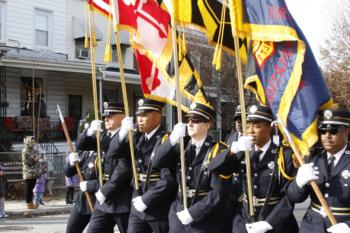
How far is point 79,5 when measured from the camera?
24.0m

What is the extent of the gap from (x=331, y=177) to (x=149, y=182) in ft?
7.22

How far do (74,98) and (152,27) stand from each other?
17438 millimetres

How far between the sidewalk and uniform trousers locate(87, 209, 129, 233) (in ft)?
19.5

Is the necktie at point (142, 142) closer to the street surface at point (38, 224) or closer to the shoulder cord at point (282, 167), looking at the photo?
the shoulder cord at point (282, 167)

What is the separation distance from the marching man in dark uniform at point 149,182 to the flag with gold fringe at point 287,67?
145 centimetres

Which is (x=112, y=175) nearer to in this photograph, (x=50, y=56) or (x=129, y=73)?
(x=50, y=56)

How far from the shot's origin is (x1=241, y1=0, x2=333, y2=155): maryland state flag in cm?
504

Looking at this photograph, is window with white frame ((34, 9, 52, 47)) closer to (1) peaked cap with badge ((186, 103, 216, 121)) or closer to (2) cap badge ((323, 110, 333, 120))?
(1) peaked cap with badge ((186, 103, 216, 121))

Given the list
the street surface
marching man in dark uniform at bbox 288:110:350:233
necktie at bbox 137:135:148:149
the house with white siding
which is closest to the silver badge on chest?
marching man in dark uniform at bbox 288:110:350:233

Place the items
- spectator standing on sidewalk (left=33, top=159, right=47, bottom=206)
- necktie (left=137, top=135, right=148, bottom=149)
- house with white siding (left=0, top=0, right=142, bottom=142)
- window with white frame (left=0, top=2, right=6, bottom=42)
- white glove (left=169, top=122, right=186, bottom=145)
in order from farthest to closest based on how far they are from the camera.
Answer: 1. window with white frame (left=0, top=2, right=6, bottom=42)
2. house with white siding (left=0, top=0, right=142, bottom=142)
3. spectator standing on sidewalk (left=33, top=159, right=47, bottom=206)
4. necktie (left=137, top=135, right=148, bottom=149)
5. white glove (left=169, top=122, right=186, bottom=145)

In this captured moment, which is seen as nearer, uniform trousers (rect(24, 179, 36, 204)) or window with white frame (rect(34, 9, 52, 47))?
uniform trousers (rect(24, 179, 36, 204))

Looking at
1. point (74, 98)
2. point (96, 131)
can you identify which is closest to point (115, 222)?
point (96, 131)

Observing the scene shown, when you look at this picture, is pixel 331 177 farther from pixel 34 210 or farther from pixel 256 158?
pixel 34 210

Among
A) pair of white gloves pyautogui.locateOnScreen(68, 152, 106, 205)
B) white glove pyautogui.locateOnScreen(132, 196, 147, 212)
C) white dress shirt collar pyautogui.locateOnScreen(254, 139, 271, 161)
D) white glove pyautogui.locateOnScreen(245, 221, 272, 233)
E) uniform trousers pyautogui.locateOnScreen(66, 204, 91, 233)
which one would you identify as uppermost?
white dress shirt collar pyautogui.locateOnScreen(254, 139, 271, 161)
